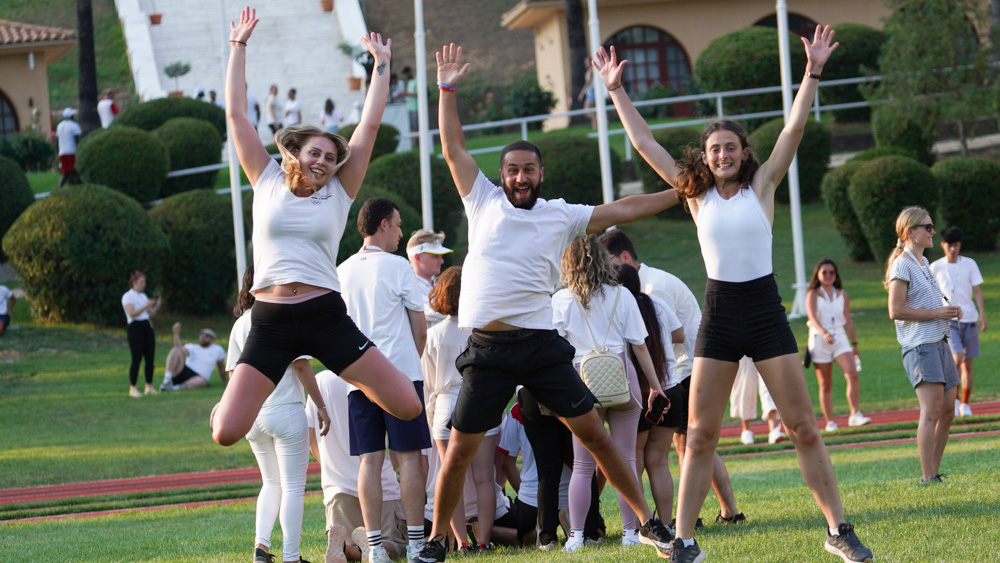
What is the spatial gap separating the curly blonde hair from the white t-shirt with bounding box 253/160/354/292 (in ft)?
6.08

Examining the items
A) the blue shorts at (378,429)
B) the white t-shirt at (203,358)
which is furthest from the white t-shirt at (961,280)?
the white t-shirt at (203,358)

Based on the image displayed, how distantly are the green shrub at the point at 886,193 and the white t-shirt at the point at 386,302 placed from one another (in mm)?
16142

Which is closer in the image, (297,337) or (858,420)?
(297,337)

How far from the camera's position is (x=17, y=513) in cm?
1066

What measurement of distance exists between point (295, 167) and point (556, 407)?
1.82 meters

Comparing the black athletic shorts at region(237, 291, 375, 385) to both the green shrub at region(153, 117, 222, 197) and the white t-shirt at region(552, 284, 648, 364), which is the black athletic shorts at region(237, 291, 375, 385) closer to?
the white t-shirt at region(552, 284, 648, 364)

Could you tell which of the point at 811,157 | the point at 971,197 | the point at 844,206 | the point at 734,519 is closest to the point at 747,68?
the point at 811,157

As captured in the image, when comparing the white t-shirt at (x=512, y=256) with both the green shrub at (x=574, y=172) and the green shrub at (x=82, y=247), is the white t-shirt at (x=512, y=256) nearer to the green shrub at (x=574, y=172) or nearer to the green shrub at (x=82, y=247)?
the green shrub at (x=82, y=247)

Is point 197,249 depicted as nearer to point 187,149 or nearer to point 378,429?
point 187,149

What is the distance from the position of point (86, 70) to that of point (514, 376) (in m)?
27.3

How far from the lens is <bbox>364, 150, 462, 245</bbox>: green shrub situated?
74.4ft

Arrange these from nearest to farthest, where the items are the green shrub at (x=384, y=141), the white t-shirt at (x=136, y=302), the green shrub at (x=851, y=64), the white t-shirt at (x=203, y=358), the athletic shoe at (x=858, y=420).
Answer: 1. the athletic shoe at (x=858, y=420)
2. the white t-shirt at (x=136, y=302)
3. the white t-shirt at (x=203, y=358)
4. the green shrub at (x=384, y=141)
5. the green shrub at (x=851, y=64)

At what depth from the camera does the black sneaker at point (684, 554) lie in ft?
19.0

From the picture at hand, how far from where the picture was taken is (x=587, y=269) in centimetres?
734
